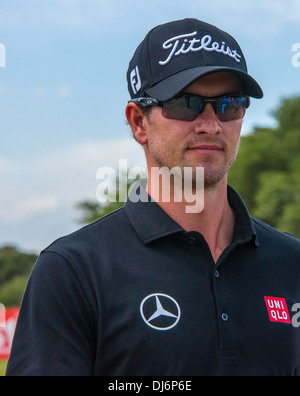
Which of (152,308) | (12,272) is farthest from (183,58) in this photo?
(12,272)

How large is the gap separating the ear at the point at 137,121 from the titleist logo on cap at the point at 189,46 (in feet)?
0.84

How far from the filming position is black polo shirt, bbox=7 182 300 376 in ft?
8.00

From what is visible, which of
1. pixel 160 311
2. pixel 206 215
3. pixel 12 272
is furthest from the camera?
pixel 12 272

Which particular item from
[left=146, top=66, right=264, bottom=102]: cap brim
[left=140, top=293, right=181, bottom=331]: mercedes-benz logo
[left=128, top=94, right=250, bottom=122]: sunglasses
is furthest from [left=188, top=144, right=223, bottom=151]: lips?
[left=140, top=293, right=181, bottom=331]: mercedes-benz logo

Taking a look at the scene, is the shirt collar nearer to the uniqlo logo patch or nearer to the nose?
the uniqlo logo patch

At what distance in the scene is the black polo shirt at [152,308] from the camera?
2.44 m

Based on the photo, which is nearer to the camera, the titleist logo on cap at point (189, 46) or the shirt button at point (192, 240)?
the shirt button at point (192, 240)

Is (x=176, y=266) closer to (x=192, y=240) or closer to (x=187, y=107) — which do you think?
(x=192, y=240)

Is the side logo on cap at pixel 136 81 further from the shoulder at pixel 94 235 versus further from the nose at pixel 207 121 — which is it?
the shoulder at pixel 94 235

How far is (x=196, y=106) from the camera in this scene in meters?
2.82

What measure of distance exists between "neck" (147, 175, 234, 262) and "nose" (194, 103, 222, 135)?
26cm

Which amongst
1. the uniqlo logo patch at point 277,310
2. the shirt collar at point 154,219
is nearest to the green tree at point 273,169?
the shirt collar at point 154,219

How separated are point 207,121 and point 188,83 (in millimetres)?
193

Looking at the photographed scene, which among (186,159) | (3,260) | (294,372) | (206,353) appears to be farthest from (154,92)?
(3,260)
